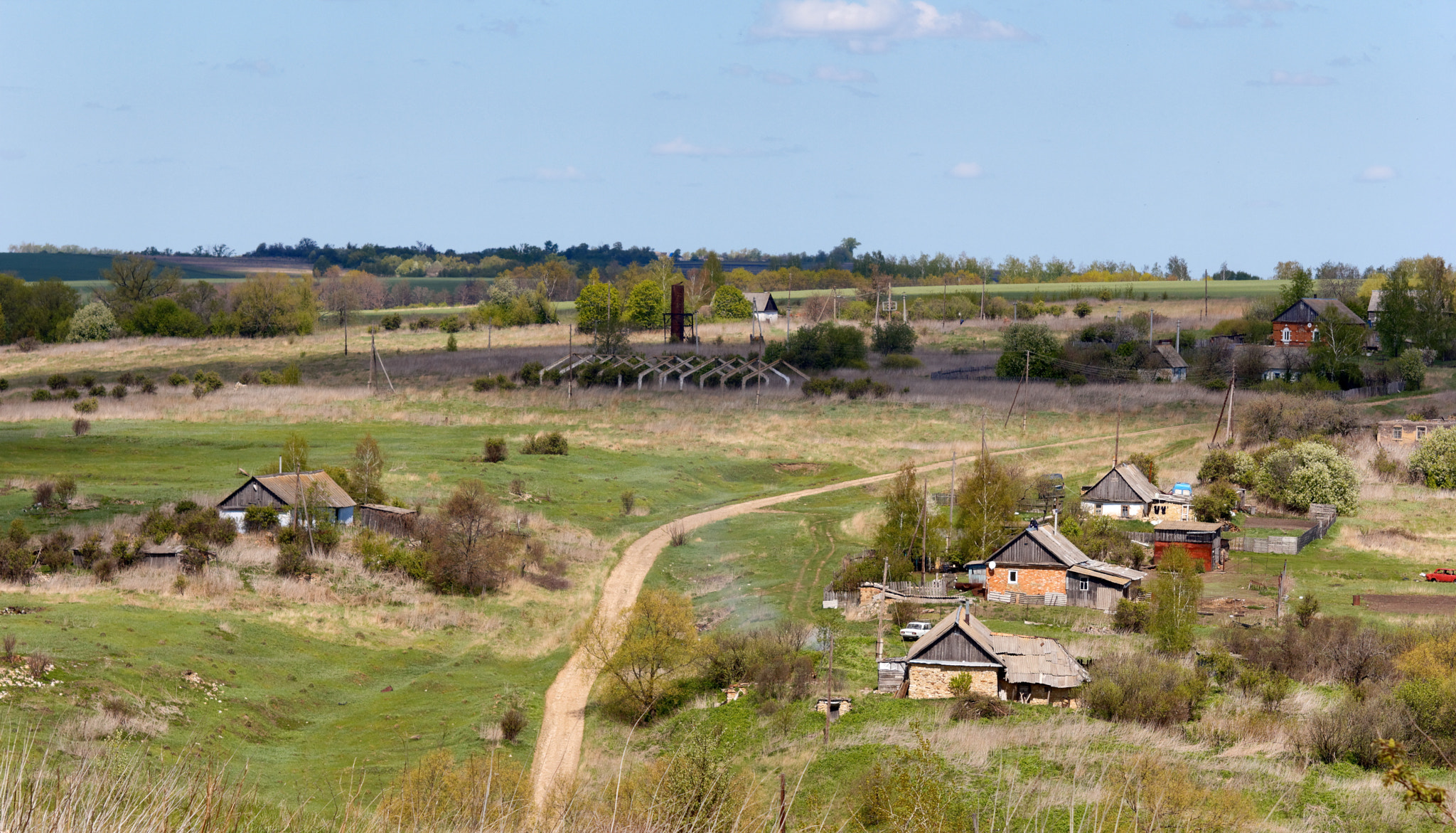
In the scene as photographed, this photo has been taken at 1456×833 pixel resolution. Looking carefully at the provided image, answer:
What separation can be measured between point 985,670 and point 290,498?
2692 centimetres

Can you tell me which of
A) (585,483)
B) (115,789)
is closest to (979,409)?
(585,483)

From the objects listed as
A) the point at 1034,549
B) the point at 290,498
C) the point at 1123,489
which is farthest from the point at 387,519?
the point at 1123,489

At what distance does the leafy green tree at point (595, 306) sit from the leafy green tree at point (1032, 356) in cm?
4423

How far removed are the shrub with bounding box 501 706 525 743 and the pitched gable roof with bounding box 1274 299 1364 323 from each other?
300ft

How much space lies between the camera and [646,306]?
141375 mm

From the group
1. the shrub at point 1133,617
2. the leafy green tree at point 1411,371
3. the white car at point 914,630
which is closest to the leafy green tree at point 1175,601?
the shrub at point 1133,617

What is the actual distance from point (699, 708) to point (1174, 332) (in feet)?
323

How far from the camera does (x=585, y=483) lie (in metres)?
61.9

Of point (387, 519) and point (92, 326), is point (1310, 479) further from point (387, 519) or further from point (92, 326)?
point (92, 326)

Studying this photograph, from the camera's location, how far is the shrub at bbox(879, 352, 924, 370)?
353 feet

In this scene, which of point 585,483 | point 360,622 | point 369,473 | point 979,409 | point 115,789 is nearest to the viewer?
point 115,789

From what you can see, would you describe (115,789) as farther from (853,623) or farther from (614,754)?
(853,623)

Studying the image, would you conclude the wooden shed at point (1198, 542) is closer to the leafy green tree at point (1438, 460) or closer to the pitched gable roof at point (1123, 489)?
the pitched gable roof at point (1123, 489)

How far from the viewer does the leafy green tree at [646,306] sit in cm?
14088
